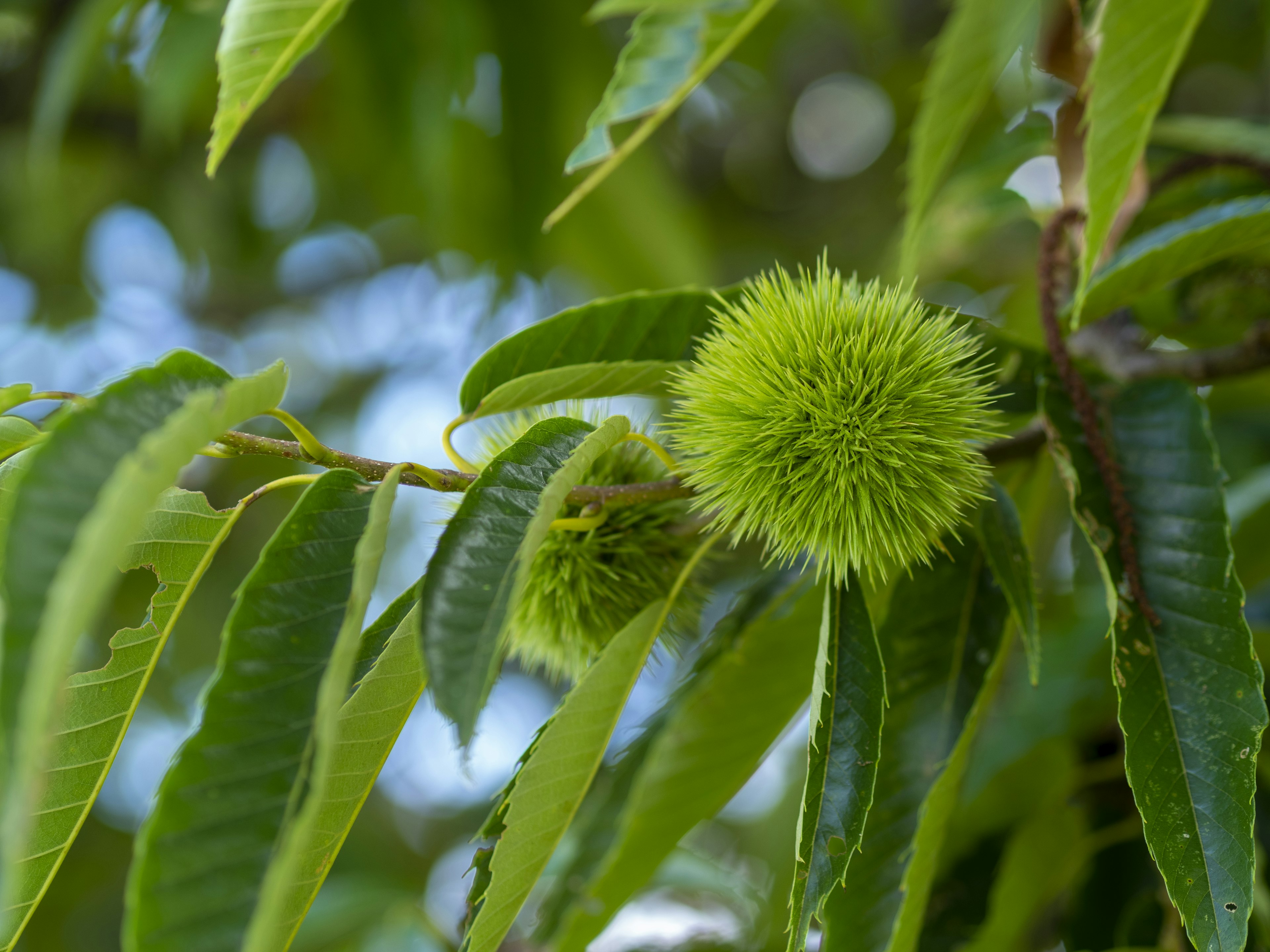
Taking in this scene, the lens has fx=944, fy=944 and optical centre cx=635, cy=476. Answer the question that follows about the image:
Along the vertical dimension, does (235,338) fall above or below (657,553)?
above

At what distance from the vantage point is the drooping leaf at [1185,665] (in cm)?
58

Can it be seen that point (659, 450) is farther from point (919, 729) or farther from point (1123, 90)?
point (1123, 90)

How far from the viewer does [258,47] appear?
71cm

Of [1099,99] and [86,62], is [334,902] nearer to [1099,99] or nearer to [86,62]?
[86,62]

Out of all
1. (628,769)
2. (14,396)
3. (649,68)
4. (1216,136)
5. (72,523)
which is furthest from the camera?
(1216,136)

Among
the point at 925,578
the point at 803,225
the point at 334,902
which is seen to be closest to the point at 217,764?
the point at 925,578

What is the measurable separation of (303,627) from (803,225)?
2582 millimetres

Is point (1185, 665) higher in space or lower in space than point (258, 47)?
lower

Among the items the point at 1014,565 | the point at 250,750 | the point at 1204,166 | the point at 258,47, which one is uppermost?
the point at 1204,166

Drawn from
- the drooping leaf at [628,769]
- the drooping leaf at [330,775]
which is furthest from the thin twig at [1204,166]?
the drooping leaf at [330,775]

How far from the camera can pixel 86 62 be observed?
1438mm

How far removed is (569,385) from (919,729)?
1.36ft

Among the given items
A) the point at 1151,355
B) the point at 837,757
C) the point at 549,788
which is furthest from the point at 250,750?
the point at 1151,355

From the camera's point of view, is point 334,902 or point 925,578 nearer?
point 925,578
